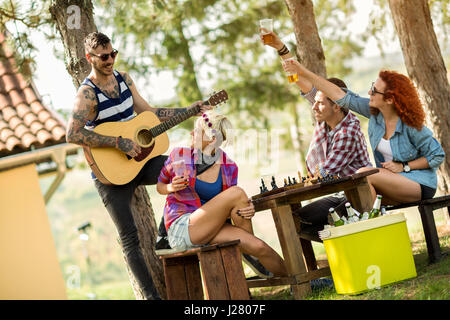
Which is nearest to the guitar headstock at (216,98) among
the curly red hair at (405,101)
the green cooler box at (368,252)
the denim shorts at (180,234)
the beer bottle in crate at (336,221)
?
the denim shorts at (180,234)

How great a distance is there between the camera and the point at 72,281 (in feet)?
48.4

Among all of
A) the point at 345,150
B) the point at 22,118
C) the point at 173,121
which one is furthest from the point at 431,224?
the point at 22,118

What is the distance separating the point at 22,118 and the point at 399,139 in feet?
20.3

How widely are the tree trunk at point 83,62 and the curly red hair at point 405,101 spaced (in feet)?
7.78

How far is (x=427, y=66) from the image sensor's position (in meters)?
6.40

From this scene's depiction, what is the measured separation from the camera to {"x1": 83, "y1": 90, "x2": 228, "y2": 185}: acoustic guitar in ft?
15.0

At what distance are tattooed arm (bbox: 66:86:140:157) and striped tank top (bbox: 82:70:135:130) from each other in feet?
0.16

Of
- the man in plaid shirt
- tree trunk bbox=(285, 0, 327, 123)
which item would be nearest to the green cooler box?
the man in plaid shirt

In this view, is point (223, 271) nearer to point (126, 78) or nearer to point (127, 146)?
point (127, 146)
